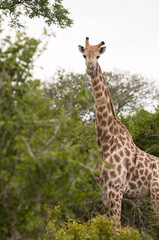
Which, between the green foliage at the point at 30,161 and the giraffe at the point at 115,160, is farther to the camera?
the giraffe at the point at 115,160

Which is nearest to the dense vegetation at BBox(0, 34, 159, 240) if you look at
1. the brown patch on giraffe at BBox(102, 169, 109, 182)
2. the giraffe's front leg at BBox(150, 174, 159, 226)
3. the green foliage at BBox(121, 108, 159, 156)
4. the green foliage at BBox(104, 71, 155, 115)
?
the brown patch on giraffe at BBox(102, 169, 109, 182)

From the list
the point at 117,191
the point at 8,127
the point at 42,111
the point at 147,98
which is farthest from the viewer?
the point at 147,98

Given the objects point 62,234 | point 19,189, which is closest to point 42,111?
point 19,189

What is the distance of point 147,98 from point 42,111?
28.3 meters

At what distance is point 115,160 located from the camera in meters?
7.81

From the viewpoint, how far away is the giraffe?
7.70 m

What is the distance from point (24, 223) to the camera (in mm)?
4152

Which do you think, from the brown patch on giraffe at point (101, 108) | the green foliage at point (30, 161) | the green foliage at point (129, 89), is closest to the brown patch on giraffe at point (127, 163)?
the brown patch on giraffe at point (101, 108)

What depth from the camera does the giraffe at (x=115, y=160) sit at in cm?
770

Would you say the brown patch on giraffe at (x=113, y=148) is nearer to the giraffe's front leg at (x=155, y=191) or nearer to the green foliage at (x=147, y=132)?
the giraffe's front leg at (x=155, y=191)

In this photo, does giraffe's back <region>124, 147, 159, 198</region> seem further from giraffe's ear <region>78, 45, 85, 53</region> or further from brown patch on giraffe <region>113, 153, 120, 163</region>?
giraffe's ear <region>78, 45, 85, 53</region>

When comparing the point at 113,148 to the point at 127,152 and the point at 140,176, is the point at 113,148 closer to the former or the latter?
the point at 127,152

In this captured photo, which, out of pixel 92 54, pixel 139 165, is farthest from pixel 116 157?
pixel 92 54

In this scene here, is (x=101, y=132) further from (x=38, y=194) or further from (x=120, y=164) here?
(x=38, y=194)
